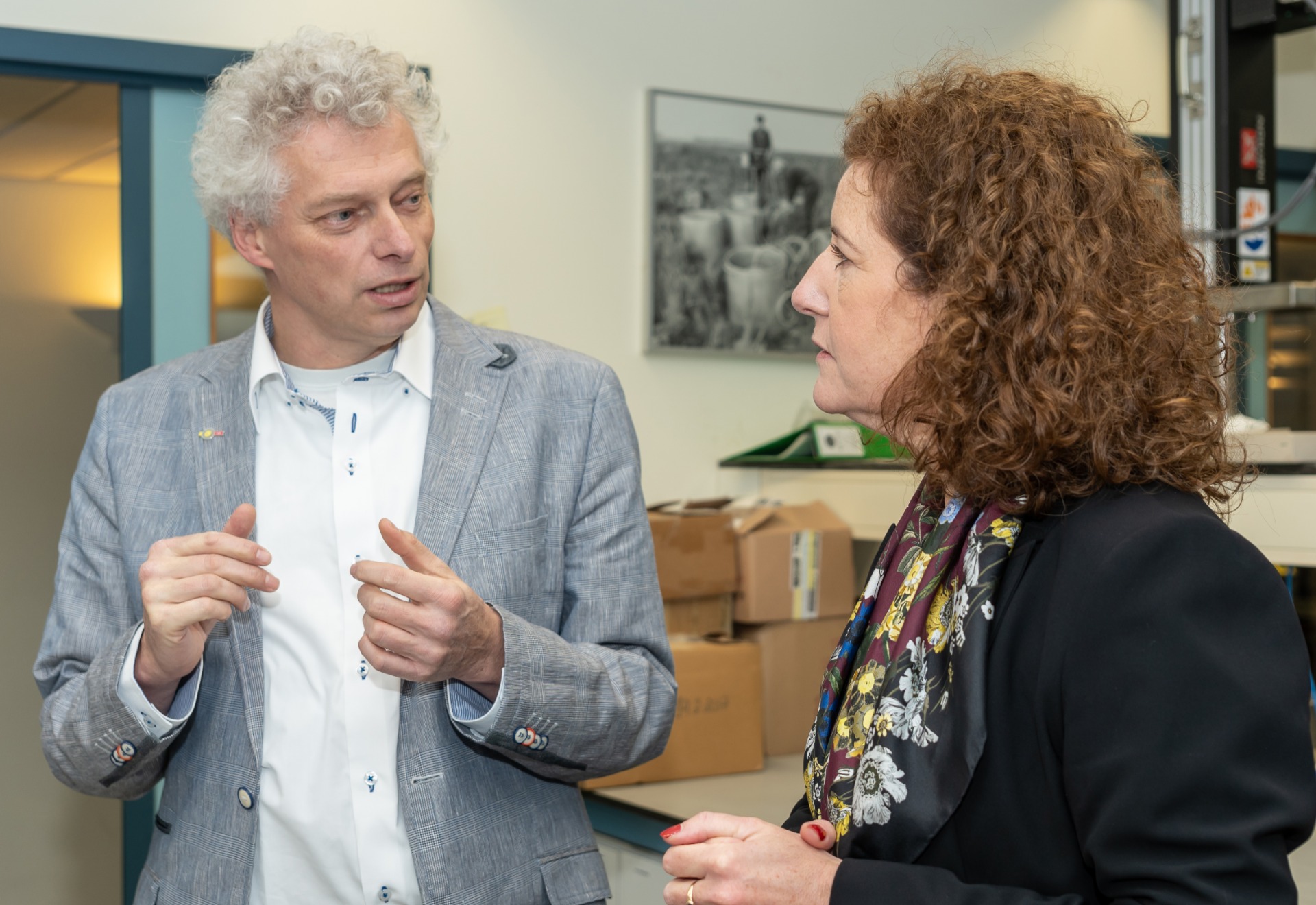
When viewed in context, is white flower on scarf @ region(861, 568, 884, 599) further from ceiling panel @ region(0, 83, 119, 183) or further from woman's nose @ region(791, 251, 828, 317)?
ceiling panel @ region(0, 83, 119, 183)

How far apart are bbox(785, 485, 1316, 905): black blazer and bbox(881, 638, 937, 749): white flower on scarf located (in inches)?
2.3

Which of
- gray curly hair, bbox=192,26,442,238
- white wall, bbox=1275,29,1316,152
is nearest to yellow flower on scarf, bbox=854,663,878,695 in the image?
gray curly hair, bbox=192,26,442,238

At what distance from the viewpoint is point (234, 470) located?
156 cm

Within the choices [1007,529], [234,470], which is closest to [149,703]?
[234,470]

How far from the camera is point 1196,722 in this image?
0.85m

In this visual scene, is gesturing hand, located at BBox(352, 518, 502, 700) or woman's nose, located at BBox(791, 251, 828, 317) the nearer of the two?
woman's nose, located at BBox(791, 251, 828, 317)

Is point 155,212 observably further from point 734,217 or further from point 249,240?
point 734,217

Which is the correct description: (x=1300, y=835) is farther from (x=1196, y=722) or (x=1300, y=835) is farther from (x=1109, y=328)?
(x=1109, y=328)

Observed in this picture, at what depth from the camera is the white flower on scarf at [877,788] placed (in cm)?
101

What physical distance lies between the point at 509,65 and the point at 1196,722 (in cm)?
281

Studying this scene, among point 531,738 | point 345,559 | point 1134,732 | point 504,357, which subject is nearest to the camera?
point 1134,732

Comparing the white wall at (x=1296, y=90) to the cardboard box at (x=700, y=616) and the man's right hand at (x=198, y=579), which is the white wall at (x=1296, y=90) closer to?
the cardboard box at (x=700, y=616)

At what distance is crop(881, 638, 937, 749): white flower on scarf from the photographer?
1009mm

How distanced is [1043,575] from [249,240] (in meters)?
1.20
